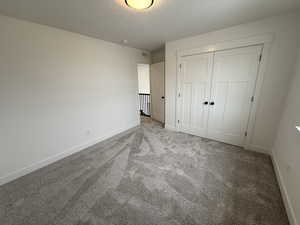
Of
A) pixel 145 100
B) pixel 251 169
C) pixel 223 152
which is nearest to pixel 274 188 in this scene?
pixel 251 169

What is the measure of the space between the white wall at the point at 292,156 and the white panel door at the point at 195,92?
1323 millimetres

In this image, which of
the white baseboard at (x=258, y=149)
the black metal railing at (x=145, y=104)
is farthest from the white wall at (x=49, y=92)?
the white baseboard at (x=258, y=149)

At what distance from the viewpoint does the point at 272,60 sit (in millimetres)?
2105

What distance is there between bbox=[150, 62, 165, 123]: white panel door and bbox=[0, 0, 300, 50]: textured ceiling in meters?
1.63

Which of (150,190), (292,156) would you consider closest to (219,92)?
(292,156)

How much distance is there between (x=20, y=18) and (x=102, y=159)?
2.52 m

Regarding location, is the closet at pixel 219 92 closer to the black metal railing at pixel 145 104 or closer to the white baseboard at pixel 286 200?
the white baseboard at pixel 286 200

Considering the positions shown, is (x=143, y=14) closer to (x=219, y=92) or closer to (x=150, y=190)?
(x=219, y=92)

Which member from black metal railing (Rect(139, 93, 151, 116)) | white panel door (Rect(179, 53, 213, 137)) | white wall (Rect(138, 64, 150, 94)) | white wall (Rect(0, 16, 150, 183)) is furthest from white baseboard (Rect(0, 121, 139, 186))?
white wall (Rect(138, 64, 150, 94))

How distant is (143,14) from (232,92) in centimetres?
220

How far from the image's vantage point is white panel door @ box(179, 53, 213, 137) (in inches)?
112

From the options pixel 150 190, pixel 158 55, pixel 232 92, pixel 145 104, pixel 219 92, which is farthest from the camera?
pixel 145 104

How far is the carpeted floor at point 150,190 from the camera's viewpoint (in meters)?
1.34

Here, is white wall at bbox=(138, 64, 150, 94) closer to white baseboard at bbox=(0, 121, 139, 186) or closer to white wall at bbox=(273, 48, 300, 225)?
white baseboard at bbox=(0, 121, 139, 186)
